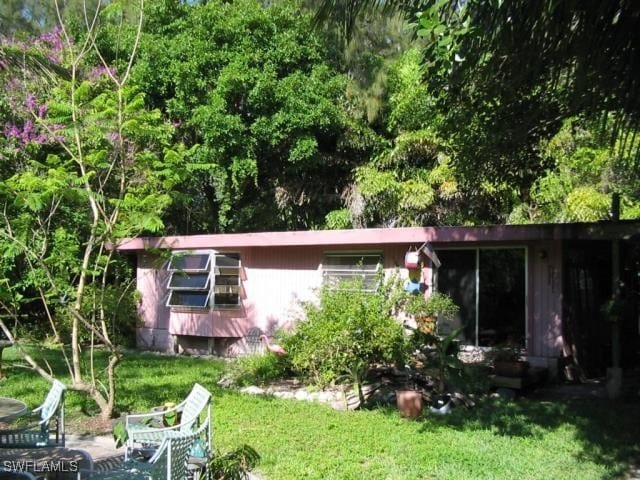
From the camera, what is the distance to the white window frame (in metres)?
11.5

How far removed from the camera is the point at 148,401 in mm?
8219

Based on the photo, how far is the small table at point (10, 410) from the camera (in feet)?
15.1

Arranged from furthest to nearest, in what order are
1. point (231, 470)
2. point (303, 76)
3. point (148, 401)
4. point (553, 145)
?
point (303, 76) < point (553, 145) < point (148, 401) < point (231, 470)

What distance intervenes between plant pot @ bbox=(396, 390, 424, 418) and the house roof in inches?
124

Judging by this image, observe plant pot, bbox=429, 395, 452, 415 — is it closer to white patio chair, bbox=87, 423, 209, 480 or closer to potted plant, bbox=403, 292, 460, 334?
potted plant, bbox=403, 292, 460, 334

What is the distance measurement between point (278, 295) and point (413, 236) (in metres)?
3.62

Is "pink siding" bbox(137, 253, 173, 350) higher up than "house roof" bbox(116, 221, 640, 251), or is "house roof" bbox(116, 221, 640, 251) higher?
"house roof" bbox(116, 221, 640, 251)

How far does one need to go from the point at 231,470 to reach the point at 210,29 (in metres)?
14.2

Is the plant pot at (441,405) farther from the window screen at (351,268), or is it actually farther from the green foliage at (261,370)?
the window screen at (351,268)

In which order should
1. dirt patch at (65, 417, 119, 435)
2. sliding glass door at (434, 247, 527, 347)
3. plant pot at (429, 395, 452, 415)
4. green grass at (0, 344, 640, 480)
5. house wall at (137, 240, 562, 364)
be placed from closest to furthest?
green grass at (0, 344, 640, 480)
dirt patch at (65, 417, 119, 435)
plant pot at (429, 395, 452, 415)
house wall at (137, 240, 562, 364)
sliding glass door at (434, 247, 527, 347)

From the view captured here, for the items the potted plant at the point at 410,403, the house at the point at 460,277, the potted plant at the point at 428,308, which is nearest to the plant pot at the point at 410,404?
the potted plant at the point at 410,403

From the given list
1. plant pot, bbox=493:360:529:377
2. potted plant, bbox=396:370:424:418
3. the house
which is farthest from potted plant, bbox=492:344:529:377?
potted plant, bbox=396:370:424:418

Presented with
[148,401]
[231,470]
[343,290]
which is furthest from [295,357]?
[231,470]

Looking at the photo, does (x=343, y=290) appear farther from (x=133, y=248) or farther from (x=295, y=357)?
(x=133, y=248)
